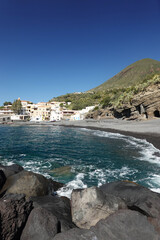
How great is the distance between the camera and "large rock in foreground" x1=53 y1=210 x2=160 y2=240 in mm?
3625

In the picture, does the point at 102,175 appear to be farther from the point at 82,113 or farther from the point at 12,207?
the point at 82,113

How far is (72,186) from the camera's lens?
9430 mm

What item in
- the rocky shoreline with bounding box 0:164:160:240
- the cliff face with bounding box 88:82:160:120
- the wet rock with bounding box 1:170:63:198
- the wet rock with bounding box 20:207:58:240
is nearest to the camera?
the rocky shoreline with bounding box 0:164:160:240

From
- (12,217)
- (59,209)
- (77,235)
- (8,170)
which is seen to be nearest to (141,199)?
(77,235)

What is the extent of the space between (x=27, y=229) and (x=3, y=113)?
422 feet

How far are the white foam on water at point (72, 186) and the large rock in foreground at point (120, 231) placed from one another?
4474mm

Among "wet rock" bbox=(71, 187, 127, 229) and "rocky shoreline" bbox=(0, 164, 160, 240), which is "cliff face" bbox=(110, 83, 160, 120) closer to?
"rocky shoreline" bbox=(0, 164, 160, 240)

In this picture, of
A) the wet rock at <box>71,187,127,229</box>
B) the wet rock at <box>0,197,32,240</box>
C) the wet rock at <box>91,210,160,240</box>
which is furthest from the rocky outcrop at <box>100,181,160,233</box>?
the wet rock at <box>0,197,32,240</box>

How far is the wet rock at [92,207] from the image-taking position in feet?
14.9

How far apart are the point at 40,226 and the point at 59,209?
1.55m

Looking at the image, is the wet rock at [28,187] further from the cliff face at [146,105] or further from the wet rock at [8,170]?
the cliff face at [146,105]

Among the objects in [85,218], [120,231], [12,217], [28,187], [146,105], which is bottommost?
[85,218]

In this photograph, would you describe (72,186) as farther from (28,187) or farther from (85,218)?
(85,218)

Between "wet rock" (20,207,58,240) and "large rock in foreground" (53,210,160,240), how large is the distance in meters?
0.40
